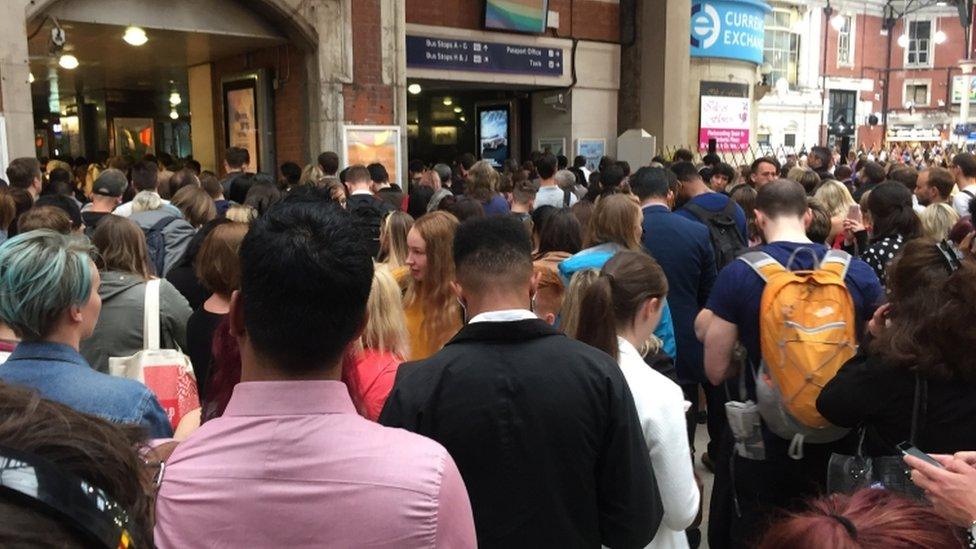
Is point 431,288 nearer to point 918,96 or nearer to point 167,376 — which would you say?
point 167,376

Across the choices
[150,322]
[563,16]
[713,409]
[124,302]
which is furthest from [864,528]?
[563,16]

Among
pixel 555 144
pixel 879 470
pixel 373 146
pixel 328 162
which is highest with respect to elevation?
pixel 555 144

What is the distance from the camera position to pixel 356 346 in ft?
9.32

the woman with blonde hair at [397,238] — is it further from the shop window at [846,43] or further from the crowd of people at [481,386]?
the shop window at [846,43]

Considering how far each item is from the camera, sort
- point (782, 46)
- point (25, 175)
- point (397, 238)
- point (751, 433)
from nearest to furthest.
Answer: point (751, 433)
point (397, 238)
point (25, 175)
point (782, 46)

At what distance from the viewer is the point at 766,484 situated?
3410 mm

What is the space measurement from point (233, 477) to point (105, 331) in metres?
2.56

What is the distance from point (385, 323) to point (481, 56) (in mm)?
11869

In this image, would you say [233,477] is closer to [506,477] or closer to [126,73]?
[506,477]

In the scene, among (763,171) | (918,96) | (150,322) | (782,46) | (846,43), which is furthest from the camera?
(918,96)

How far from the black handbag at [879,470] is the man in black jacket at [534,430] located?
774mm

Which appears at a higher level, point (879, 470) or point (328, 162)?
point (328, 162)

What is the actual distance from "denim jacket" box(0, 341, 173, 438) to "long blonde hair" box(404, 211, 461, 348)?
151cm

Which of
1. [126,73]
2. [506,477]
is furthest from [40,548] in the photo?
[126,73]
